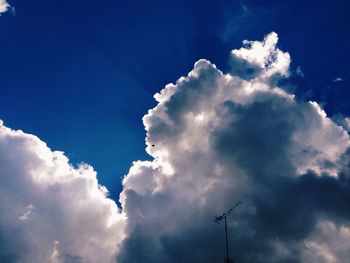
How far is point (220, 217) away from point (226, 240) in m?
15.6

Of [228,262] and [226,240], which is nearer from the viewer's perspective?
[228,262]

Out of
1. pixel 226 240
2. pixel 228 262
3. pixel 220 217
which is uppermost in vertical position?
pixel 220 217

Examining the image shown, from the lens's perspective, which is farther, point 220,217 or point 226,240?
point 220,217

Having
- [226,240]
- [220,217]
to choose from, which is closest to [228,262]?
[226,240]

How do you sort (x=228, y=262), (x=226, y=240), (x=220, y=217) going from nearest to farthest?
(x=228, y=262) < (x=226, y=240) < (x=220, y=217)

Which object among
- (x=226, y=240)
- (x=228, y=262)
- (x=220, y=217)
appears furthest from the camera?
(x=220, y=217)

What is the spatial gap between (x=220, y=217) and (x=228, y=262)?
32.8 meters

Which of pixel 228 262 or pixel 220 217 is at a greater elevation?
pixel 220 217

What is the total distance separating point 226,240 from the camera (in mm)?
117938

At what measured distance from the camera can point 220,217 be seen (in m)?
132

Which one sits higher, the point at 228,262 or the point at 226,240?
the point at 226,240

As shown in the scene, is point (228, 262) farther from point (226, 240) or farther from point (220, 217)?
point (220, 217)

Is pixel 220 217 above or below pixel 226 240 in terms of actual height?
above
